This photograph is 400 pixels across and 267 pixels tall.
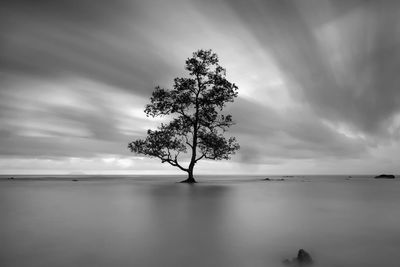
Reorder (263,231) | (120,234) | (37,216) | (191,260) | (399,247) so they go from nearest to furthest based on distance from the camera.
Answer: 1. (191,260)
2. (399,247)
3. (120,234)
4. (263,231)
5. (37,216)

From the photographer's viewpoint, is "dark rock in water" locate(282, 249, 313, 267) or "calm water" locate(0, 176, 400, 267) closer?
"dark rock in water" locate(282, 249, 313, 267)

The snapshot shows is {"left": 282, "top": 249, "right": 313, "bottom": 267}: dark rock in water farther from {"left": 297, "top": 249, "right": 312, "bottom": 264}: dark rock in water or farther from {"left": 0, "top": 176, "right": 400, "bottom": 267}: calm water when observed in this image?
{"left": 0, "top": 176, "right": 400, "bottom": 267}: calm water

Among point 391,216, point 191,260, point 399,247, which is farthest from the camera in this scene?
point 391,216

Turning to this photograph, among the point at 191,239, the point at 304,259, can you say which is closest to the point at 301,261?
the point at 304,259

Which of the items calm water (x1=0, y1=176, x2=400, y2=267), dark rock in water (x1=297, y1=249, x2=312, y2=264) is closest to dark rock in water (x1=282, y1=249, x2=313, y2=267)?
dark rock in water (x1=297, y1=249, x2=312, y2=264)

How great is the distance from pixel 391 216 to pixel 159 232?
954cm

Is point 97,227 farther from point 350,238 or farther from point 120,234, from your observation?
point 350,238

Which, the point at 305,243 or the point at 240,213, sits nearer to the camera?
the point at 305,243

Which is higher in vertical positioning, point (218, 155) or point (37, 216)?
point (218, 155)

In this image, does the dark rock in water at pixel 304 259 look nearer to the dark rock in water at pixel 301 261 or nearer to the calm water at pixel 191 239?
the dark rock in water at pixel 301 261

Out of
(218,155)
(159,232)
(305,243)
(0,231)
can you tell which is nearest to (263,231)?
(305,243)

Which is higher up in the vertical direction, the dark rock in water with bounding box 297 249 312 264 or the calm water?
the dark rock in water with bounding box 297 249 312 264

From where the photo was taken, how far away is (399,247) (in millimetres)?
5883

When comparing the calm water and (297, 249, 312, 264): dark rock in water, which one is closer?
(297, 249, 312, 264): dark rock in water
